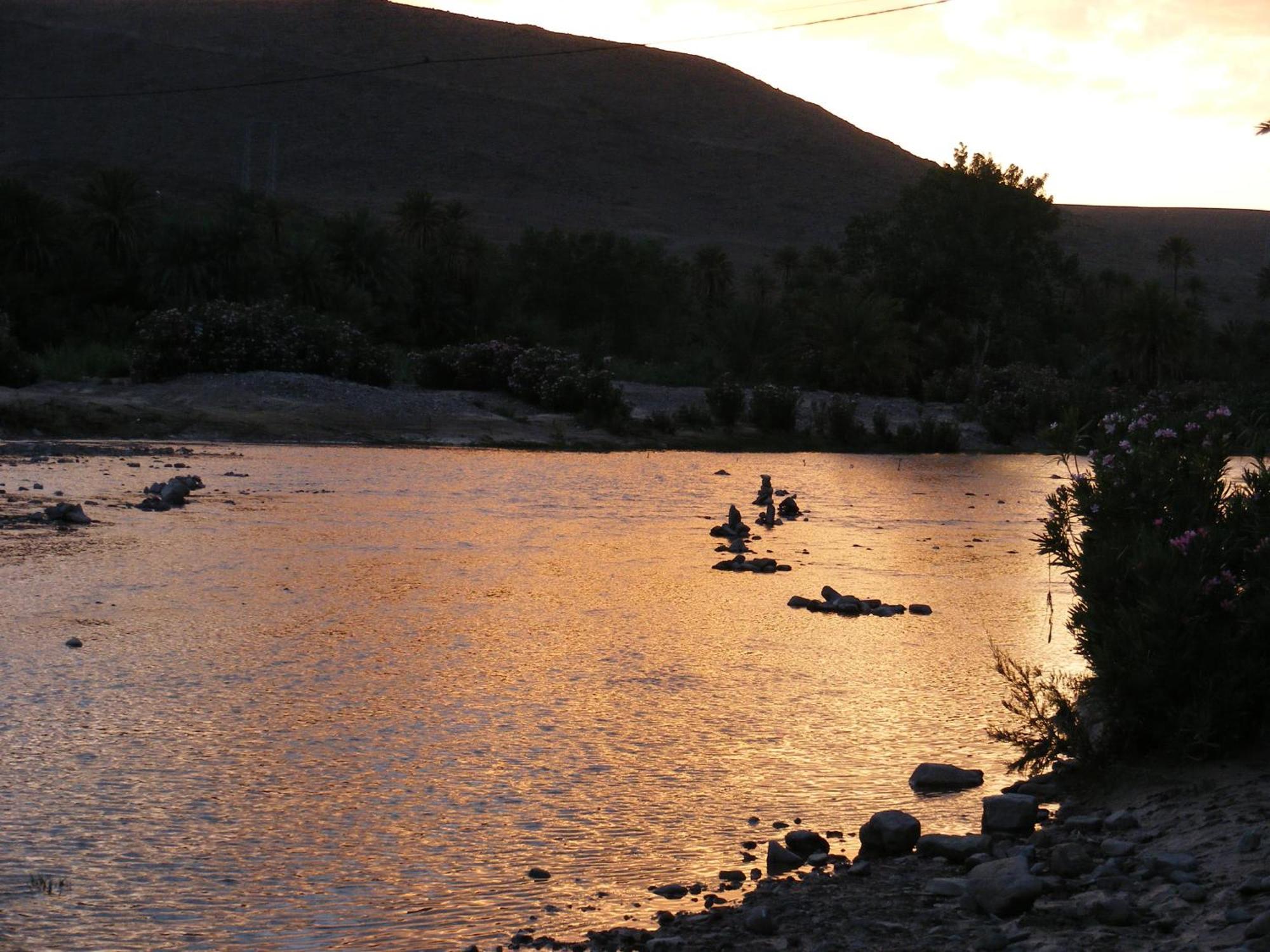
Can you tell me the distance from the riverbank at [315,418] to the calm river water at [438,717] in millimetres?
13792

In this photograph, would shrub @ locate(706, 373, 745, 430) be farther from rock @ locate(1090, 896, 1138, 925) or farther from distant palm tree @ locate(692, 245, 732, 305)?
distant palm tree @ locate(692, 245, 732, 305)

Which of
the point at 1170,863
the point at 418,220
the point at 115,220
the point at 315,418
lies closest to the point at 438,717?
the point at 1170,863

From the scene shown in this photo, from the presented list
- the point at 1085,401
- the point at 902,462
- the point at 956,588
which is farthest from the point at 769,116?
the point at 956,588

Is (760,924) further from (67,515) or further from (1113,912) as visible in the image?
(67,515)

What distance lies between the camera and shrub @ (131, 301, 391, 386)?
3556cm

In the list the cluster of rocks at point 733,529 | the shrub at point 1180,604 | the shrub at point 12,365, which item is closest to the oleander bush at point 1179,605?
the shrub at point 1180,604

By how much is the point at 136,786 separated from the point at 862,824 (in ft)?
9.73

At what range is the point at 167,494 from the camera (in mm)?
17047

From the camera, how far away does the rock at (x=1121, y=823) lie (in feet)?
18.9

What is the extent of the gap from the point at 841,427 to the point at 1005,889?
3139 centimetres

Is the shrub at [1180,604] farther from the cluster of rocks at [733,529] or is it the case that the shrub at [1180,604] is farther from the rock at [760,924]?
the cluster of rocks at [733,529]

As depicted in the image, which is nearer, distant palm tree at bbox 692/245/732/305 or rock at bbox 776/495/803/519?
rock at bbox 776/495/803/519

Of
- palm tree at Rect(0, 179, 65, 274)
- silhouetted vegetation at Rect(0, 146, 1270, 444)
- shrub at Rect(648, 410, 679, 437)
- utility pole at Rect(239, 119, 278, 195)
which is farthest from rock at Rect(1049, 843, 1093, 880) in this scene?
utility pole at Rect(239, 119, 278, 195)

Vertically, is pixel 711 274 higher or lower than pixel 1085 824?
higher
